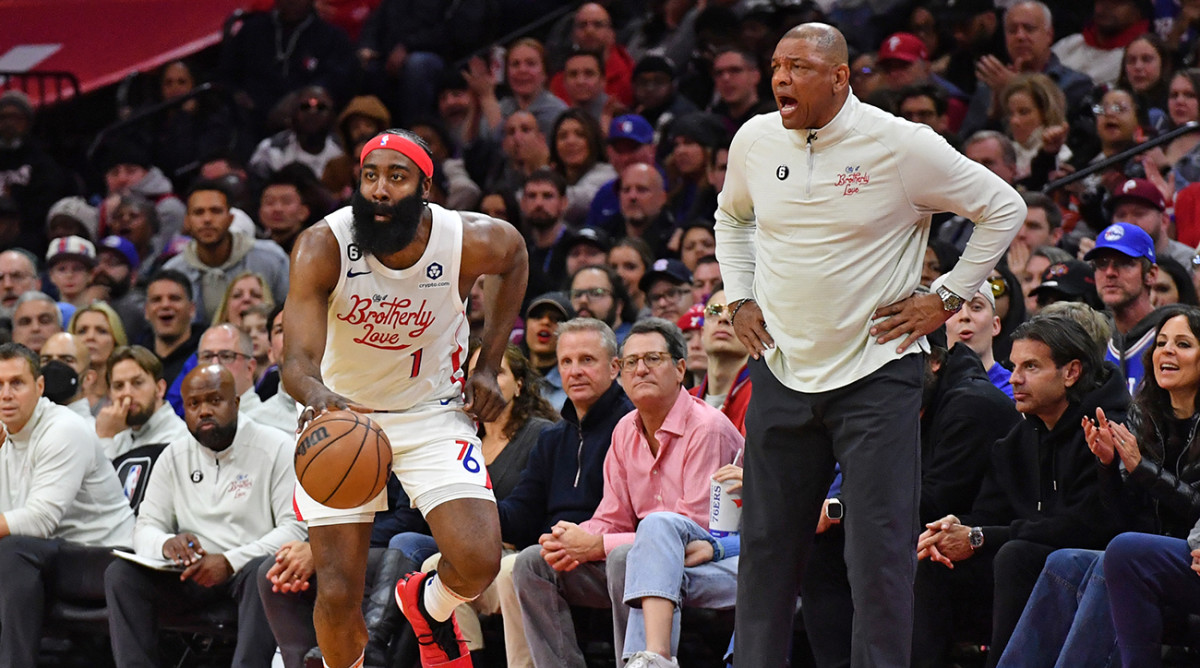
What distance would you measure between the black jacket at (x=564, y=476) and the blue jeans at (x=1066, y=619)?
6.92 feet

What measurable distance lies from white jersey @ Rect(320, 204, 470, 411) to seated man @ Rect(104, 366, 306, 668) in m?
1.80

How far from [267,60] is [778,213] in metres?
9.94

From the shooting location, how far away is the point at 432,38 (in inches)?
543

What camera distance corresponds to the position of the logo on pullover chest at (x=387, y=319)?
18.6ft

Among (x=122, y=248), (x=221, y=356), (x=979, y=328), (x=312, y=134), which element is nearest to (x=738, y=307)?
(x=979, y=328)

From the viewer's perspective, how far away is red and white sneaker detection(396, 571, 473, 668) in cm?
599

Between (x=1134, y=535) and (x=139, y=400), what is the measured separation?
5535 mm

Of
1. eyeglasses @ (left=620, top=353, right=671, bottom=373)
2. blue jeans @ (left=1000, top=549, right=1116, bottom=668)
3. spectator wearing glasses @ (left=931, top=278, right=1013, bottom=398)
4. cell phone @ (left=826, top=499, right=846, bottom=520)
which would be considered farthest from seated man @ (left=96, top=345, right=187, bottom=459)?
blue jeans @ (left=1000, top=549, right=1116, bottom=668)

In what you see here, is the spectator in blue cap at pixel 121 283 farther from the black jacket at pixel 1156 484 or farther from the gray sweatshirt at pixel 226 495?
the black jacket at pixel 1156 484

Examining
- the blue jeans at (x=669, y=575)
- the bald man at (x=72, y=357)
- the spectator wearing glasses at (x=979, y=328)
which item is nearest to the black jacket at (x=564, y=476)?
the blue jeans at (x=669, y=575)

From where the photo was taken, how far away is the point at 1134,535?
546 centimetres

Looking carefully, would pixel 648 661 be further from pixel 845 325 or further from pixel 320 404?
pixel 845 325

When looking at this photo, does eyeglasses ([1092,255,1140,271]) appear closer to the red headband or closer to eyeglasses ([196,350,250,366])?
the red headband

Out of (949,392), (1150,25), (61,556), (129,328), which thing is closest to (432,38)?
(129,328)
